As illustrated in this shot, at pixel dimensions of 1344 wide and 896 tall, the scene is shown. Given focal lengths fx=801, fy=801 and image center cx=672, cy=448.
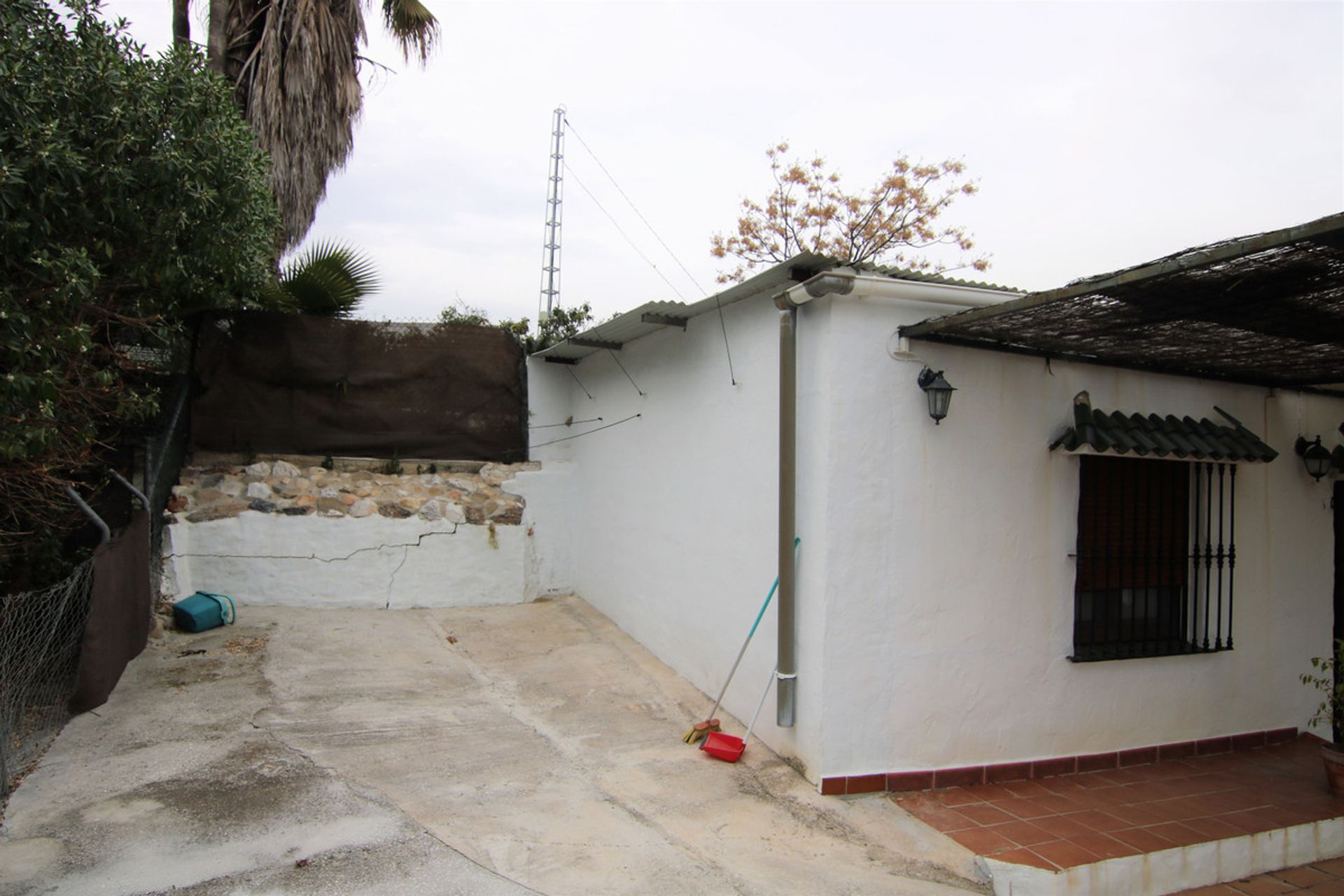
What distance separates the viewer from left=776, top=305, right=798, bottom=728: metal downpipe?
454 centimetres

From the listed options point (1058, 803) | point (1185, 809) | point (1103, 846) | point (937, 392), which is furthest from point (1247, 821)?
point (937, 392)

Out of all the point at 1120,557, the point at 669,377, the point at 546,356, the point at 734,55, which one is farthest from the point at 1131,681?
the point at 734,55

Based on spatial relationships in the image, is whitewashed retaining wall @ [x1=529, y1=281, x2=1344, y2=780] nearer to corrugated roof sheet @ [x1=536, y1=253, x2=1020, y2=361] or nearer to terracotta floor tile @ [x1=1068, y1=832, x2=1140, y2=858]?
corrugated roof sheet @ [x1=536, y1=253, x2=1020, y2=361]

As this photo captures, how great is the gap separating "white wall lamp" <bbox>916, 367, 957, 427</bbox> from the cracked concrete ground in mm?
2167

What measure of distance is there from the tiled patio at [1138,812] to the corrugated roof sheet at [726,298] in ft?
9.58

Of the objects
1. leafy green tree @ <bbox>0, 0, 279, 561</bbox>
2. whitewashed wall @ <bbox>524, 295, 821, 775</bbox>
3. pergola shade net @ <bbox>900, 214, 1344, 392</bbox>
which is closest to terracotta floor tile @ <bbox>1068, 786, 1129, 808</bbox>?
whitewashed wall @ <bbox>524, 295, 821, 775</bbox>

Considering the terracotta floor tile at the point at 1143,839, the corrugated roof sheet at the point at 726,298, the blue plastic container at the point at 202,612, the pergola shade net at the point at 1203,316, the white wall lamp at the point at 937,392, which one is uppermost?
the corrugated roof sheet at the point at 726,298

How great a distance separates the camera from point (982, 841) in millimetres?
3971

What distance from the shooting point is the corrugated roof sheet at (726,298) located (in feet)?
14.3

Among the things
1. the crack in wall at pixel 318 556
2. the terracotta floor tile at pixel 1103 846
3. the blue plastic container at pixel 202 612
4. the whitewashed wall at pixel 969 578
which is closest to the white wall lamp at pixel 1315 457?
the whitewashed wall at pixel 969 578

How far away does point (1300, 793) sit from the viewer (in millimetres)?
5137

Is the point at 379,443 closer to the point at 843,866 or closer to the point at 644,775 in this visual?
the point at 644,775

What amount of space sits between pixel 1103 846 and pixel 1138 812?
71 cm

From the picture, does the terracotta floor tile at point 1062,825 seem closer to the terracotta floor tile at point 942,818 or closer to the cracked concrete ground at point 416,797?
the terracotta floor tile at point 942,818
